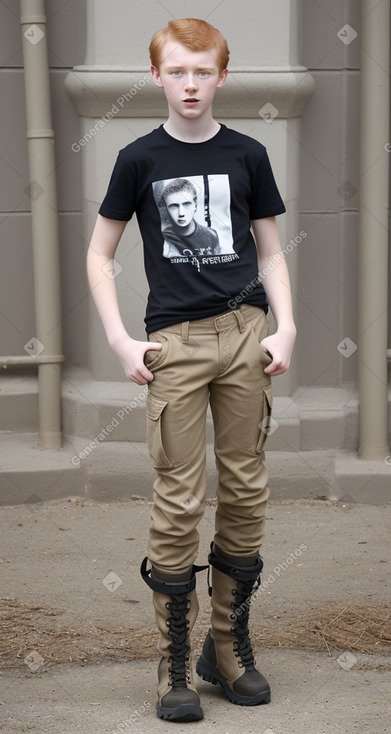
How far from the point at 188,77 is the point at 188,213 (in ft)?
1.13

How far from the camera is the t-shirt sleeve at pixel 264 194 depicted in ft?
9.97

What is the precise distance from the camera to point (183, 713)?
3.03m

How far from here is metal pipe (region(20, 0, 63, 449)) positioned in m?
4.84

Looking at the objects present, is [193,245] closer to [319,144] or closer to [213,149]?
[213,149]

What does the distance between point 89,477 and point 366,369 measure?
52.3 inches

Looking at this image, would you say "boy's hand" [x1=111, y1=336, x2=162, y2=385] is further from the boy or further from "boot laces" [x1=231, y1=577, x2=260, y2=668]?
"boot laces" [x1=231, y1=577, x2=260, y2=668]

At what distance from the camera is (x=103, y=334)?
500cm

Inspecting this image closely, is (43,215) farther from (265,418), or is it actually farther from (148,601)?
(265,418)

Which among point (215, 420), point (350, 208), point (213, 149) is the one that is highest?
point (213, 149)

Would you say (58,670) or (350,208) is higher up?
(350,208)

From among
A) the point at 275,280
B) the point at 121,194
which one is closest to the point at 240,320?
the point at 275,280

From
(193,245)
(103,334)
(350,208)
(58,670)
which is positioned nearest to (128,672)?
(58,670)

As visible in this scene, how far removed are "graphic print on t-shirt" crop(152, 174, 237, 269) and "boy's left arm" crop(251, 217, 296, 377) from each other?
20 centimetres

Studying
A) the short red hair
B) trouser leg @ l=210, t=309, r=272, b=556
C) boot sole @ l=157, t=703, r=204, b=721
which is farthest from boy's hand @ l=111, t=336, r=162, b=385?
boot sole @ l=157, t=703, r=204, b=721
